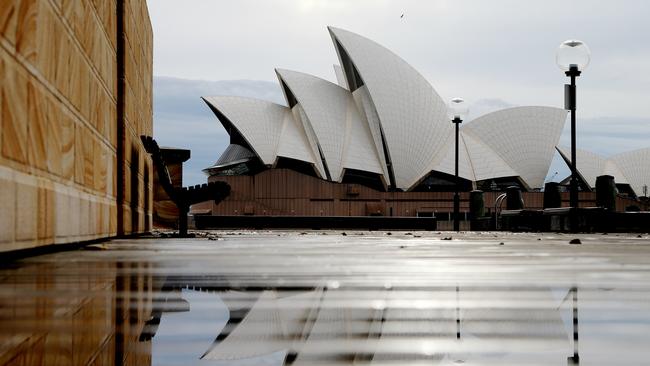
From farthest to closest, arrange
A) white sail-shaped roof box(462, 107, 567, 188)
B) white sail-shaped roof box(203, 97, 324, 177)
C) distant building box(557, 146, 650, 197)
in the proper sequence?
1. distant building box(557, 146, 650, 197)
2. white sail-shaped roof box(462, 107, 567, 188)
3. white sail-shaped roof box(203, 97, 324, 177)

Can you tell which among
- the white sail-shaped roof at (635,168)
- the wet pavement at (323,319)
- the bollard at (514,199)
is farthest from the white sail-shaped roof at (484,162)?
the wet pavement at (323,319)

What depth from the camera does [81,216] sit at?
6.37m

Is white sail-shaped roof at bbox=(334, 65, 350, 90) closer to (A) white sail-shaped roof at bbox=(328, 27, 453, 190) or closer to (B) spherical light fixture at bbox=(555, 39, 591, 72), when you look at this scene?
(A) white sail-shaped roof at bbox=(328, 27, 453, 190)

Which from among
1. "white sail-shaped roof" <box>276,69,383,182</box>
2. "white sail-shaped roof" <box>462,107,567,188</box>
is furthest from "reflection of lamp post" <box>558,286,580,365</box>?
"white sail-shaped roof" <box>462,107,567,188</box>

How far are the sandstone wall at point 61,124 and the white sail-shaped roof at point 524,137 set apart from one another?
4998 centimetres

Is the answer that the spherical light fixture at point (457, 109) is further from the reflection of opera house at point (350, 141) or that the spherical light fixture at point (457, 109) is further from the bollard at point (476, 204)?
the reflection of opera house at point (350, 141)

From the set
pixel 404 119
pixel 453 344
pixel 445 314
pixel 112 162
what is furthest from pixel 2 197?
pixel 404 119

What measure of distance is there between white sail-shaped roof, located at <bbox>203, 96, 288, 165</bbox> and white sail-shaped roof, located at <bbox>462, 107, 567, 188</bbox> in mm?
15269

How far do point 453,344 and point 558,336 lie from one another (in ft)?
0.67

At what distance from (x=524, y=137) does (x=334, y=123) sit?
16.3 meters

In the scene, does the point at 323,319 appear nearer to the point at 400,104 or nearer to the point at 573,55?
the point at 573,55

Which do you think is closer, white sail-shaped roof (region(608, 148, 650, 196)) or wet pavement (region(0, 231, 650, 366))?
wet pavement (region(0, 231, 650, 366))

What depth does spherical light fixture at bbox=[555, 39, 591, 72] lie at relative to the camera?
567 inches

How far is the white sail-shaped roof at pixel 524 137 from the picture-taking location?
188 feet
